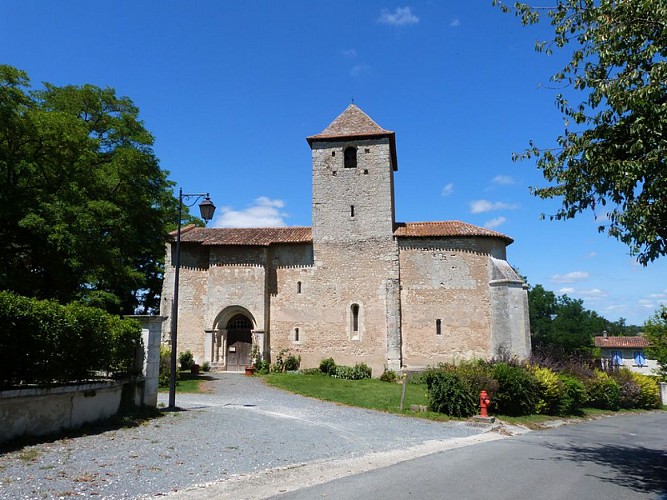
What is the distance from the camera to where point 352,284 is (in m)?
27.0

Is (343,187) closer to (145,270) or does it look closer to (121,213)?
(121,213)

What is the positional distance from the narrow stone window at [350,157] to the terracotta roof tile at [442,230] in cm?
457

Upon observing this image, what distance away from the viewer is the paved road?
662cm

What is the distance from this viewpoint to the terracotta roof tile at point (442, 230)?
85.7ft

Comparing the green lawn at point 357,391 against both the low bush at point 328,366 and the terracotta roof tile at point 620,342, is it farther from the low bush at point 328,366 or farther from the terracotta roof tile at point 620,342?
the terracotta roof tile at point 620,342

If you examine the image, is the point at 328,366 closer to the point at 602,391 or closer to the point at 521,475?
the point at 602,391

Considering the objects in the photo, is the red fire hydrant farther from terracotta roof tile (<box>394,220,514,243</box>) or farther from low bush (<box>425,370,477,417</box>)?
terracotta roof tile (<box>394,220,514,243</box>)

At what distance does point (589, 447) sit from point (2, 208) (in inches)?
701

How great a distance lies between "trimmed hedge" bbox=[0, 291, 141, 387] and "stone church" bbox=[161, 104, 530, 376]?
16.1m

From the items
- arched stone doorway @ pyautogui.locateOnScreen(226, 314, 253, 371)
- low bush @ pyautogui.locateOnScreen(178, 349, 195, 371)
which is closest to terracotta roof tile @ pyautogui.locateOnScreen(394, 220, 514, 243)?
arched stone doorway @ pyautogui.locateOnScreen(226, 314, 253, 371)

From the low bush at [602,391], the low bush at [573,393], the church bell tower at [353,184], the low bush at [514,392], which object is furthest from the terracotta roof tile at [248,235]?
the low bush at [602,391]

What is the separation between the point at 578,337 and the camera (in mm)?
50188

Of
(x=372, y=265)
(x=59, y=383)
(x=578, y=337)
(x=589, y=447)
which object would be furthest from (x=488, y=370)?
(x=578, y=337)

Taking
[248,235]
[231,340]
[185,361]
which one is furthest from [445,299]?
[185,361]
